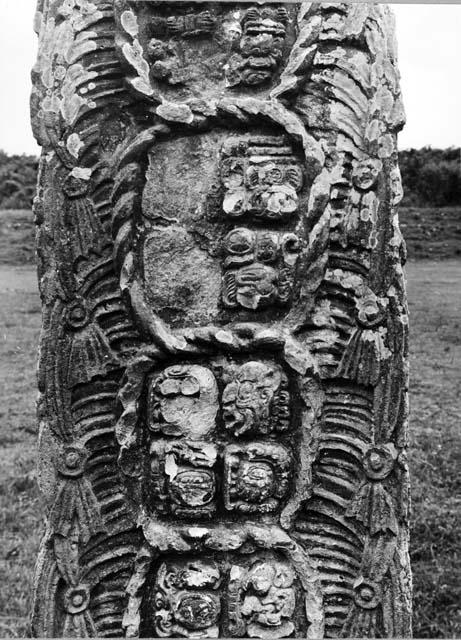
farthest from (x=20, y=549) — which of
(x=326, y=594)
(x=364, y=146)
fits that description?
(x=364, y=146)

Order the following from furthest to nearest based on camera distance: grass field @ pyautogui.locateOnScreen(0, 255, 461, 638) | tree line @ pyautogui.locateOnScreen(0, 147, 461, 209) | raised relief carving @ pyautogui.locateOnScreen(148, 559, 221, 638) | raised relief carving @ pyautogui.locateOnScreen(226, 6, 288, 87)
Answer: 1. tree line @ pyautogui.locateOnScreen(0, 147, 461, 209)
2. grass field @ pyautogui.locateOnScreen(0, 255, 461, 638)
3. raised relief carving @ pyautogui.locateOnScreen(148, 559, 221, 638)
4. raised relief carving @ pyautogui.locateOnScreen(226, 6, 288, 87)

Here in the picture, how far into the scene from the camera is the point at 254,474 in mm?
2713

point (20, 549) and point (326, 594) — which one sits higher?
point (326, 594)

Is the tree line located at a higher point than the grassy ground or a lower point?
higher

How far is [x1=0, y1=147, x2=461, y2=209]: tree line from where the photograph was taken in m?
6.02

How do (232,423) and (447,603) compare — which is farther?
(447,603)

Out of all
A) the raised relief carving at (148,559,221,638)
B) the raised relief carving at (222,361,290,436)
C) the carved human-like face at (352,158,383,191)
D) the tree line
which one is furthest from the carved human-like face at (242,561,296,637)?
the tree line

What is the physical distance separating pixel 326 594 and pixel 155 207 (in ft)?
4.29

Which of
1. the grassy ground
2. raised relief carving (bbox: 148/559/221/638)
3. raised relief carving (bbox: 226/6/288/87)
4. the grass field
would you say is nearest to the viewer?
raised relief carving (bbox: 226/6/288/87)

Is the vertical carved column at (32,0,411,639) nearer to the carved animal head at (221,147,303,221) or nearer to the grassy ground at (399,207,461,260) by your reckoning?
the carved animal head at (221,147,303,221)

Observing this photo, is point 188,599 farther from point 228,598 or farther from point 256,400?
point 256,400

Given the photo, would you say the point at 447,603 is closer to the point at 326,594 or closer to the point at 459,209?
the point at 326,594

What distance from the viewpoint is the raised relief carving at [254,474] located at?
2717 mm

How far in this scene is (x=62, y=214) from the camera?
272cm
